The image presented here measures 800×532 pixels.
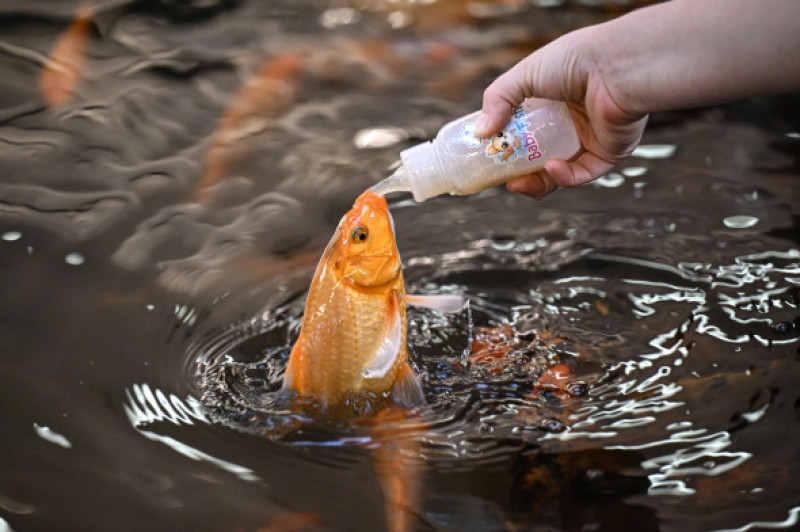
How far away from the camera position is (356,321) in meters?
1.76

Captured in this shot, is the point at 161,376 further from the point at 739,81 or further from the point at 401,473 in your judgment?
the point at 739,81

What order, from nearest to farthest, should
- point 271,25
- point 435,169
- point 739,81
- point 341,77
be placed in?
point 739,81 < point 435,169 < point 341,77 < point 271,25

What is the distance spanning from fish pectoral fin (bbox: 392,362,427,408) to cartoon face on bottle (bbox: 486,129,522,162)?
1.50 ft

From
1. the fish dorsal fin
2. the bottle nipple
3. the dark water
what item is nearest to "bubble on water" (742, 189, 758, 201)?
the dark water

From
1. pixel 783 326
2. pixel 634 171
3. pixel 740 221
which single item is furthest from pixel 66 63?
pixel 783 326

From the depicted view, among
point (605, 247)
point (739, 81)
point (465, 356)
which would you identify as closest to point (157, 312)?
point (465, 356)

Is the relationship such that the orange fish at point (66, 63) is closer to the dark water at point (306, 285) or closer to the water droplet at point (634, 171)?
the dark water at point (306, 285)

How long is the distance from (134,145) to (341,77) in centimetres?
91

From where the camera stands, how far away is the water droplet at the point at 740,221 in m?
2.63

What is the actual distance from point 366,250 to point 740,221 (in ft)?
4.49

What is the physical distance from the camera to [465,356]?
2096 mm

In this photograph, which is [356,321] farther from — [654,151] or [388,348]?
[654,151]

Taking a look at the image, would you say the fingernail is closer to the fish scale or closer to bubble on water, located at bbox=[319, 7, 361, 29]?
the fish scale

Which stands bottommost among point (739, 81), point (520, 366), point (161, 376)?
point (520, 366)
